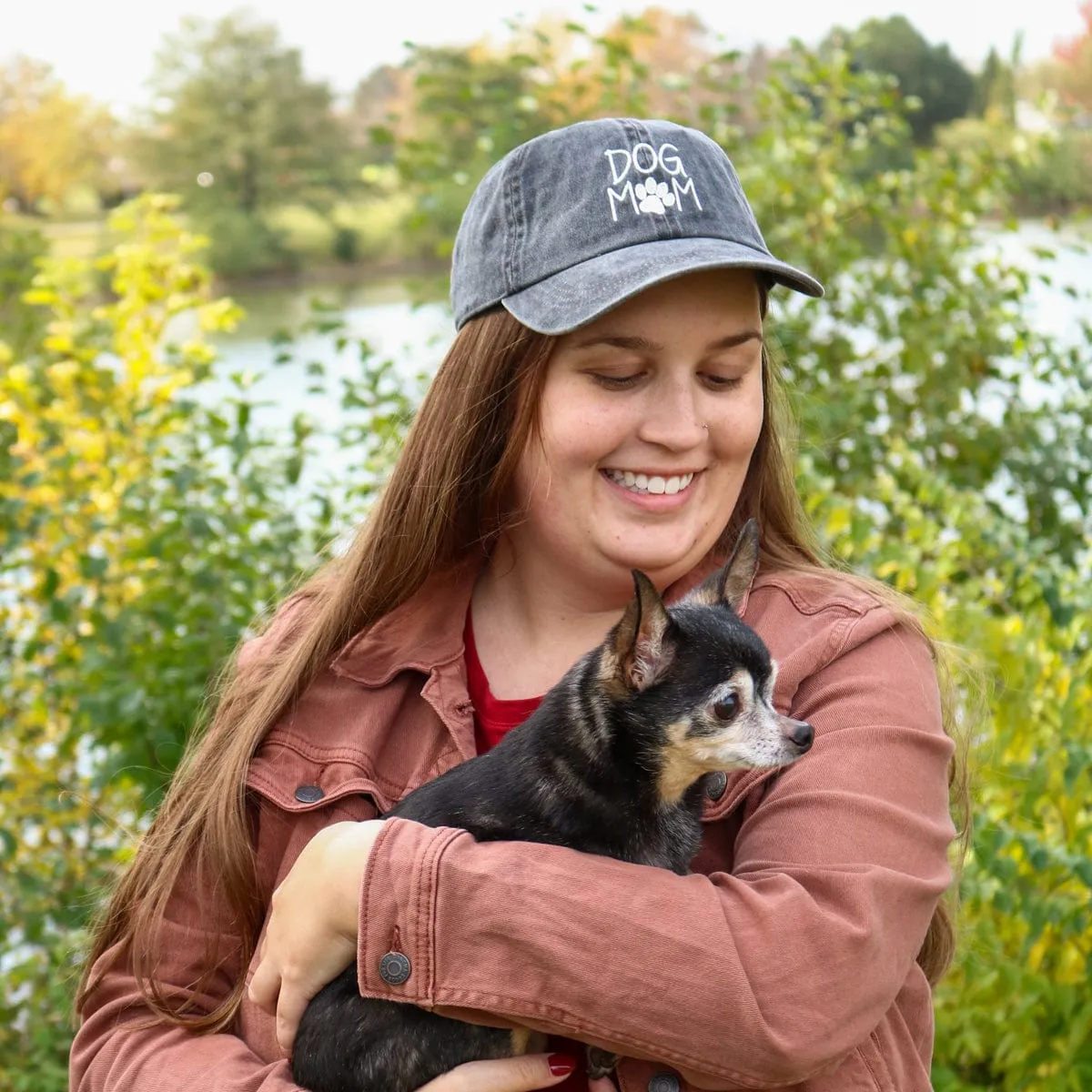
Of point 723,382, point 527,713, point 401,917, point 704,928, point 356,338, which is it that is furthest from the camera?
point 356,338

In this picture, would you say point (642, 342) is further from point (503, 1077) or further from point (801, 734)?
point (503, 1077)

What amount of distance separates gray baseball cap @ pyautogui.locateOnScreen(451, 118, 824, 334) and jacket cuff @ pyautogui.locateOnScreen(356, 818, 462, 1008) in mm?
848

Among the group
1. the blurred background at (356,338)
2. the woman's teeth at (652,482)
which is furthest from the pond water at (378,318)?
the woman's teeth at (652,482)

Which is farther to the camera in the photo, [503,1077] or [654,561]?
[654,561]

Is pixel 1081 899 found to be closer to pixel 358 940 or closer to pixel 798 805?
pixel 798 805

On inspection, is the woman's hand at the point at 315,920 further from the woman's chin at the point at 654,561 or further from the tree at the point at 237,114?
the tree at the point at 237,114

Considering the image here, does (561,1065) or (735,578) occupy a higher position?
(735,578)

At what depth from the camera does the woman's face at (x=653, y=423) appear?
227cm

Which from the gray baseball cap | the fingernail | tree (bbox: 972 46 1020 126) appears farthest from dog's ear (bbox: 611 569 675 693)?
tree (bbox: 972 46 1020 126)

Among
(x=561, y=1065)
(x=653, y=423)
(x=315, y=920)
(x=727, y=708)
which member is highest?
(x=653, y=423)

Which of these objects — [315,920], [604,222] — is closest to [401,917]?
[315,920]

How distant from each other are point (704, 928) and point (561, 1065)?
406mm

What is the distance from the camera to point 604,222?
2.27 meters

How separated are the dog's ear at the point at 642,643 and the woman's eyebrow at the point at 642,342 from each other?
0.40 metres
